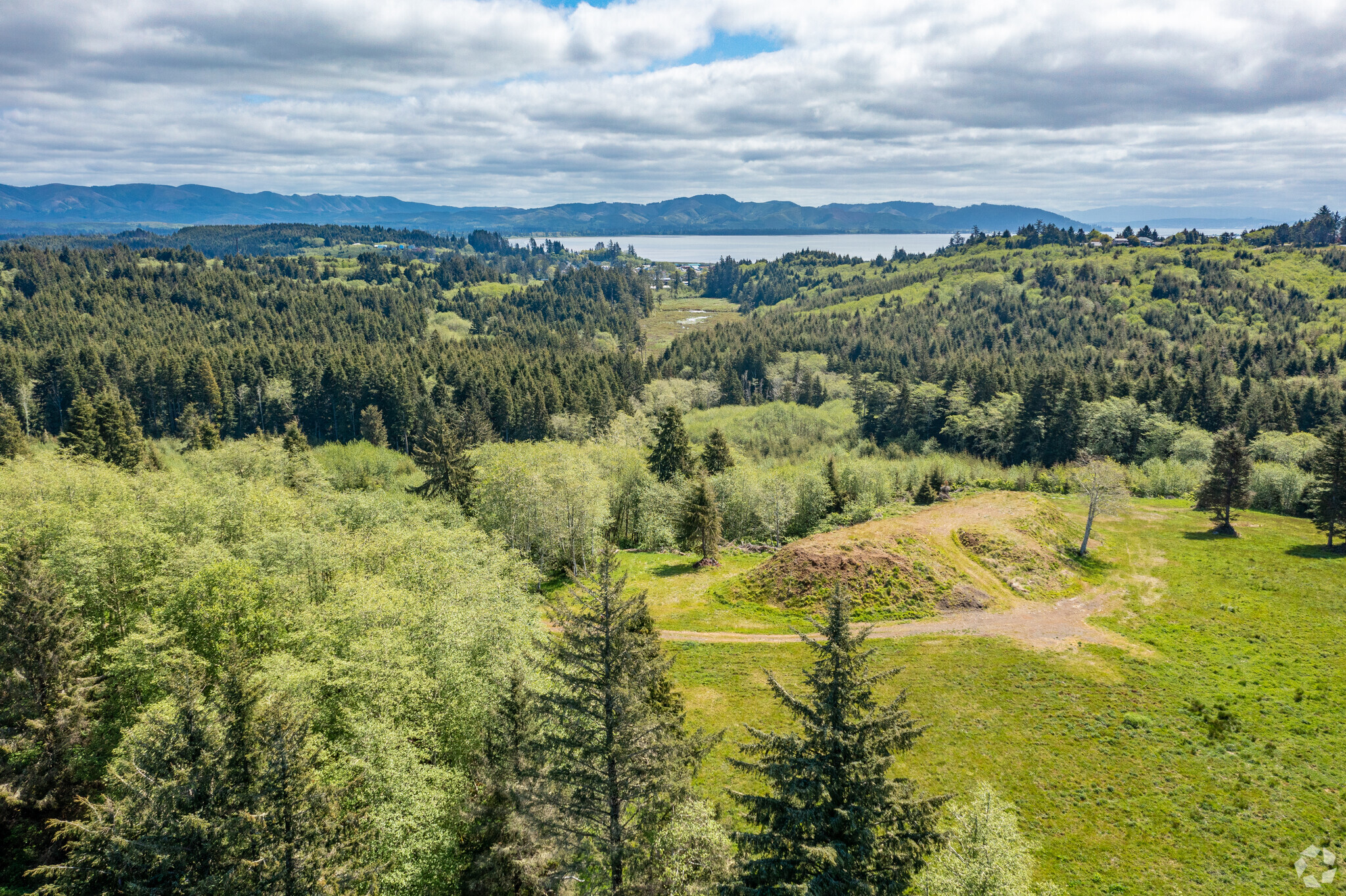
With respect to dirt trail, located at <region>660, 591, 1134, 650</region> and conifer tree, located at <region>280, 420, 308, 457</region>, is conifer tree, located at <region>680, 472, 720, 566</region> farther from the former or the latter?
conifer tree, located at <region>280, 420, 308, 457</region>

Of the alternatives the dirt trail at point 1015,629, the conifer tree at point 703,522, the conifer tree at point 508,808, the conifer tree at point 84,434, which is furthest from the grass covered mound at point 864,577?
the conifer tree at point 84,434

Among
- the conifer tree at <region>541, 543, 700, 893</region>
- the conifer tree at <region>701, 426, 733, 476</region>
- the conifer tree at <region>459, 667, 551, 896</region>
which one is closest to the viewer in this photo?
the conifer tree at <region>541, 543, 700, 893</region>

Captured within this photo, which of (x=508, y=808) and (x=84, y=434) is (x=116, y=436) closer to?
(x=84, y=434)

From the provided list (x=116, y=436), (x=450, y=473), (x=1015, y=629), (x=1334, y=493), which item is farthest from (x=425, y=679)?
(x=116, y=436)

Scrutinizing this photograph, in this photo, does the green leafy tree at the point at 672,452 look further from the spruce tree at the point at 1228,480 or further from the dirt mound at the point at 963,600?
the spruce tree at the point at 1228,480

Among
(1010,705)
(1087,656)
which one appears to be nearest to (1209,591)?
(1087,656)

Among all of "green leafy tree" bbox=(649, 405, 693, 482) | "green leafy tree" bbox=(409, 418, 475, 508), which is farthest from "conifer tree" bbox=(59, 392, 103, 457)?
"green leafy tree" bbox=(649, 405, 693, 482)

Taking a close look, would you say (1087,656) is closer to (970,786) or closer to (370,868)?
(970,786)
